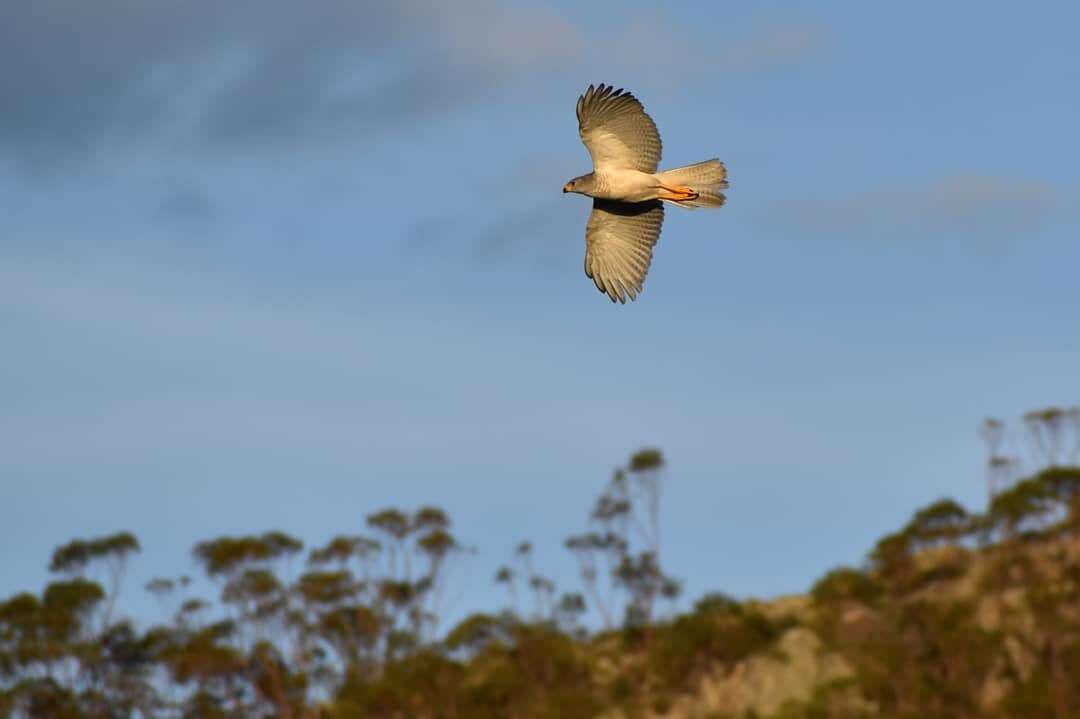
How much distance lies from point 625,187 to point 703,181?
1.20m

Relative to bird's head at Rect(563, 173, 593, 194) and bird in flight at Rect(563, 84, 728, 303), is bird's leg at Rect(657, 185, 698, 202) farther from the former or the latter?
bird's head at Rect(563, 173, 593, 194)

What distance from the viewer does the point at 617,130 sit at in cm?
2409

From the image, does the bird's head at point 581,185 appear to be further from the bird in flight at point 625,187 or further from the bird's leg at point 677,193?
the bird's leg at point 677,193

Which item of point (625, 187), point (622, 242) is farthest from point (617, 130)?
point (622, 242)

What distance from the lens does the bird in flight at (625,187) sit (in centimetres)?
2386

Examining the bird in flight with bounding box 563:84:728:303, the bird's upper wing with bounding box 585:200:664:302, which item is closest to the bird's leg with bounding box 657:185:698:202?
the bird in flight with bounding box 563:84:728:303

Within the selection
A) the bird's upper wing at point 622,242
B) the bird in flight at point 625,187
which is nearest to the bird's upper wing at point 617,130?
the bird in flight at point 625,187

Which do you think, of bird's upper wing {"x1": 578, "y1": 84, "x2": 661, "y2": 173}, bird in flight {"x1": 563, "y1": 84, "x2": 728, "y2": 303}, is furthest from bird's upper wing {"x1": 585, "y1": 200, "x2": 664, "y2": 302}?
bird's upper wing {"x1": 578, "y1": 84, "x2": 661, "y2": 173}

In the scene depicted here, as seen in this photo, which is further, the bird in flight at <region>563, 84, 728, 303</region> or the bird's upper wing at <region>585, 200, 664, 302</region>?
the bird's upper wing at <region>585, 200, 664, 302</region>

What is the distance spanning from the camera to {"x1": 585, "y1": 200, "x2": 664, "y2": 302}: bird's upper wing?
2489 centimetres

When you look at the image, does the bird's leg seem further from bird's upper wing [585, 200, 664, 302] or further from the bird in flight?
bird's upper wing [585, 200, 664, 302]

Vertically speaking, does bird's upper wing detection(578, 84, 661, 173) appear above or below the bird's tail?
above

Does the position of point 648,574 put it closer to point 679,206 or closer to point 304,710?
point 304,710

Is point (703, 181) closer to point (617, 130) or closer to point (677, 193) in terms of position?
point (677, 193)
